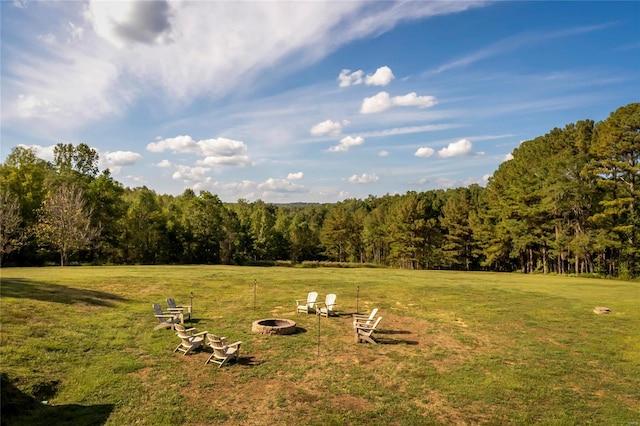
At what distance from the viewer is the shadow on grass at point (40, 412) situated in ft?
27.5

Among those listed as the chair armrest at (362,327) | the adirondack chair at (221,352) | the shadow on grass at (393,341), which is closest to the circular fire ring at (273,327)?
the chair armrest at (362,327)

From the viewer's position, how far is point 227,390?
10250 mm

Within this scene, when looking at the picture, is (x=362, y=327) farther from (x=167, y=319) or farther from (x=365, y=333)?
(x=167, y=319)

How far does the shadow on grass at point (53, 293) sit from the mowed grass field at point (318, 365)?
11 centimetres

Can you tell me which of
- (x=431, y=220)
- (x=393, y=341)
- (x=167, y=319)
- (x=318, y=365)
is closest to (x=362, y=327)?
(x=393, y=341)

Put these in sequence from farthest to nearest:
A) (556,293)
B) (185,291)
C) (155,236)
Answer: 1. (155,236)
2. (556,293)
3. (185,291)

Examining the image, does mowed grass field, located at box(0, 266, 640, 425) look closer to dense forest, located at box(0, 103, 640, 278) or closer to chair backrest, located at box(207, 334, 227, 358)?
chair backrest, located at box(207, 334, 227, 358)

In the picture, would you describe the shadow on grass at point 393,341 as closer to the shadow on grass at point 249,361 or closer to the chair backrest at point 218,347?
the shadow on grass at point 249,361

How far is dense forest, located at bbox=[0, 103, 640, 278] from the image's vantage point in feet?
124

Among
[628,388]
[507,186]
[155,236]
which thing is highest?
[507,186]

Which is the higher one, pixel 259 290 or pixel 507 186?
pixel 507 186

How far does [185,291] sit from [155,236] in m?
38.2

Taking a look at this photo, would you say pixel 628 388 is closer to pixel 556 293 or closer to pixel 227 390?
pixel 227 390

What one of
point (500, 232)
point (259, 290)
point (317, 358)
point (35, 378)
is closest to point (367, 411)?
point (317, 358)
